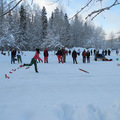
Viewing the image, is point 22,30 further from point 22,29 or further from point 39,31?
point 39,31

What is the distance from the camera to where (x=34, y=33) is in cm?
4144

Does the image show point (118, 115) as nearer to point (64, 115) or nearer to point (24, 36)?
point (64, 115)

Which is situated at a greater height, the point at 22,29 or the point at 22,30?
the point at 22,29

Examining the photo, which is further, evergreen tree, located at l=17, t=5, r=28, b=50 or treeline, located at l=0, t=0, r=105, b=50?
evergreen tree, located at l=17, t=5, r=28, b=50

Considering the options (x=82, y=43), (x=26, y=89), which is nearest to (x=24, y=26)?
(x=82, y=43)

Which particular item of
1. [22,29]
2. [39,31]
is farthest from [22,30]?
[39,31]

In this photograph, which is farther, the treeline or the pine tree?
the pine tree

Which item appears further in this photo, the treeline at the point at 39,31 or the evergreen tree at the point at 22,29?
the evergreen tree at the point at 22,29

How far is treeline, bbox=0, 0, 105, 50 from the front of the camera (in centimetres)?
2733

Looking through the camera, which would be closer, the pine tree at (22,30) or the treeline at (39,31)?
the treeline at (39,31)

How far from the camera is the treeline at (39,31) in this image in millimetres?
27328

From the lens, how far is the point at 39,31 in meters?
43.6

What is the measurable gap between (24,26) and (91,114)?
38539 mm

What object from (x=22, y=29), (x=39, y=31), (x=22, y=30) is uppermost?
(x=39, y=31)
